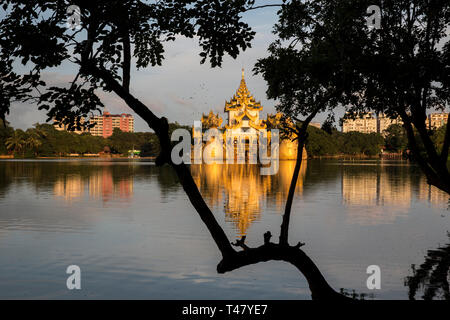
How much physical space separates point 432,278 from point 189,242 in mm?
6519

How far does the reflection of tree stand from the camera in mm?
8655

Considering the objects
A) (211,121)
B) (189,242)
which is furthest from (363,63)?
(211,121)

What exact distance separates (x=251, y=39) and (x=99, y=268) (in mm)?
6716

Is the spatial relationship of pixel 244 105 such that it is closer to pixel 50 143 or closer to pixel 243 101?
pixel 243 101

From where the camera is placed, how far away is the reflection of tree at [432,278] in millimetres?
8655

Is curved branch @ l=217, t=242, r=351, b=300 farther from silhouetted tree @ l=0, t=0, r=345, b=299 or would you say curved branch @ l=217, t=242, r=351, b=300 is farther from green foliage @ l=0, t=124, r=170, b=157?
green foliage @ l=0, t=124, r=170, b=157

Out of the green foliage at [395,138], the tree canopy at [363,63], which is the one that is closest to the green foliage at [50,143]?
the green foliage at [395,138]

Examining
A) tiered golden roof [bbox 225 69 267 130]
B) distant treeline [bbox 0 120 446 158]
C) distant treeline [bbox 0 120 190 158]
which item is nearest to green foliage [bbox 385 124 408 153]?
distant treeline [bbox 0 120 446 158]

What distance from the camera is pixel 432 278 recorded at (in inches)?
380

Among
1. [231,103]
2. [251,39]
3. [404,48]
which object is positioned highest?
[231,103]

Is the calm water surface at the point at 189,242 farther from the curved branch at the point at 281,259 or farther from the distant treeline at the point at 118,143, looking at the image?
the distant treeline at the point at 118,143

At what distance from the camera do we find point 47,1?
5508mm
